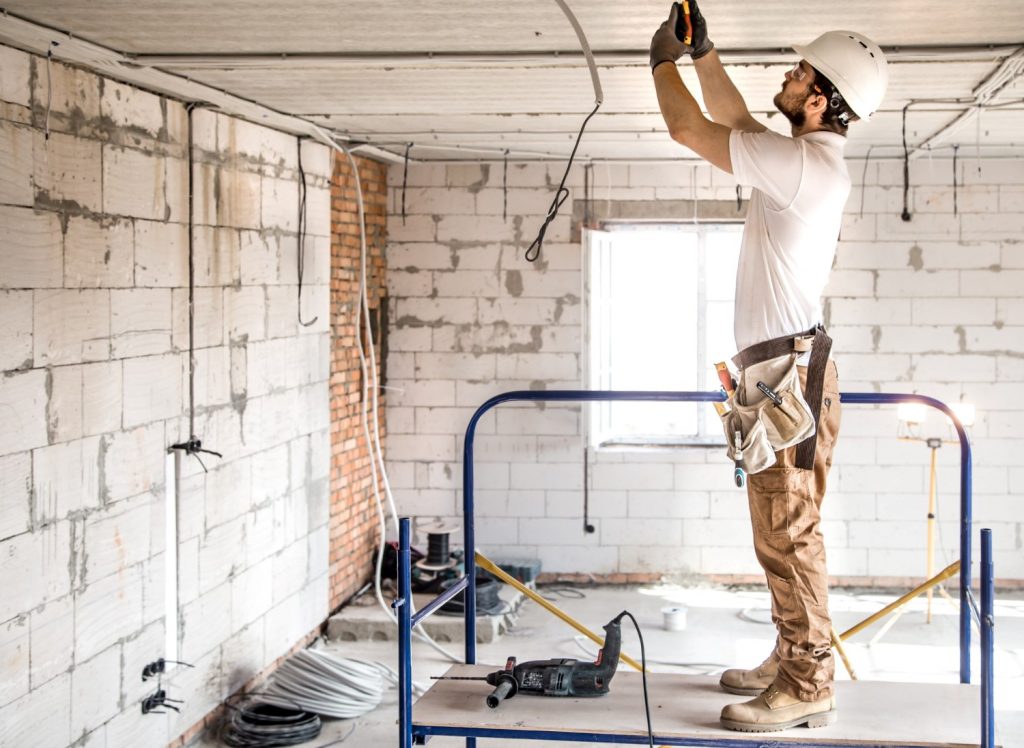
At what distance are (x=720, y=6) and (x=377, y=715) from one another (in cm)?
352

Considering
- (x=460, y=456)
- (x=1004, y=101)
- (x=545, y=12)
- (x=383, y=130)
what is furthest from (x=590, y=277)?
(x=545, y=12)

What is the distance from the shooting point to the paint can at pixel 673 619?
681 centimetres

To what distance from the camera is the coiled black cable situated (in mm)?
5070

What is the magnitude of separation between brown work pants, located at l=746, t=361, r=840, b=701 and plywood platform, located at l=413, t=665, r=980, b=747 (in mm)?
153

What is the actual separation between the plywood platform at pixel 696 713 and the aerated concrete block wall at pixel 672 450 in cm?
417

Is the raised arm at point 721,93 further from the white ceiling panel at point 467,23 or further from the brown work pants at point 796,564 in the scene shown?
the brown work pants at point 796,564

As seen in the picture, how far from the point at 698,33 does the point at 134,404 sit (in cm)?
258

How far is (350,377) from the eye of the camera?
721 centimetres

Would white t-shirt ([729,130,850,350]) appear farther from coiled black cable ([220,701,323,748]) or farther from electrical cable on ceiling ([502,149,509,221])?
electrical cable on ceiling ([502,149,509,221])

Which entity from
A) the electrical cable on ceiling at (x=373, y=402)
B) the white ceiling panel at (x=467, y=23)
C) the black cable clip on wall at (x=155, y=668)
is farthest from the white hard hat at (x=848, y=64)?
the electrical cable on ceiling at (x=373, y=402)

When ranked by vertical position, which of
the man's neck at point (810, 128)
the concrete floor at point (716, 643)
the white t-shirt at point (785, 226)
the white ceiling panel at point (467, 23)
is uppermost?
the white ceiling panel at point (467, 23)

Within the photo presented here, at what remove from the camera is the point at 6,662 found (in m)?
3.76

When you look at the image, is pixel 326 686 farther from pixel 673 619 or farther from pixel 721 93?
pixel 721 93

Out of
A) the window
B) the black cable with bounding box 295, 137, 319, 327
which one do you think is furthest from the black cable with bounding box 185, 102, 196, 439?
the window
